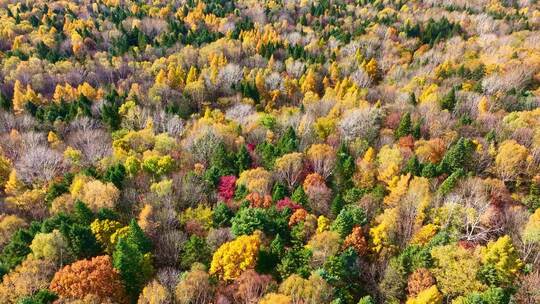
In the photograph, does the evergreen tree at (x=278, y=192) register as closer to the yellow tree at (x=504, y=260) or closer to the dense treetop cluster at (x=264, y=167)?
the dense treetop cluster at (x=264, y=167)

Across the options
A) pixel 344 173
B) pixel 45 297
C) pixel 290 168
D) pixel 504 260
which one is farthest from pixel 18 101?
pixel 504 260

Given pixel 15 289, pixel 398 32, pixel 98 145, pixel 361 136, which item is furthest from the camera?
pixel 398 32

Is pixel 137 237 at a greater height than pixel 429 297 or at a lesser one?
greater

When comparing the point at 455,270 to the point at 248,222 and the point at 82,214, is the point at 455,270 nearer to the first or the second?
the point at 248,222

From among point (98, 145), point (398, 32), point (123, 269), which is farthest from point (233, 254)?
point (398, 32)

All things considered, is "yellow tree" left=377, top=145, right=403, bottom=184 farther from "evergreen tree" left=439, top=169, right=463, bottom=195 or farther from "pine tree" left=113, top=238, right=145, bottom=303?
"pine tree" left=113, top=238, right=145, bottom=303

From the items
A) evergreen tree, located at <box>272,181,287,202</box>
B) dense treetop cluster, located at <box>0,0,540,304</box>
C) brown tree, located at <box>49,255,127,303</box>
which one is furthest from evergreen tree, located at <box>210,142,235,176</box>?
brown tree, located at <box>49,255,127,303</box>

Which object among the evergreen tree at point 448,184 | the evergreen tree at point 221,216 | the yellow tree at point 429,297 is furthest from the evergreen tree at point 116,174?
the evergreen tree at point 448,184

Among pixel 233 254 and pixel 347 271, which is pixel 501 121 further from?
pixel 233 254

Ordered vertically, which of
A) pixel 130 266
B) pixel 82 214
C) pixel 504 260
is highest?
pixel 82 214
